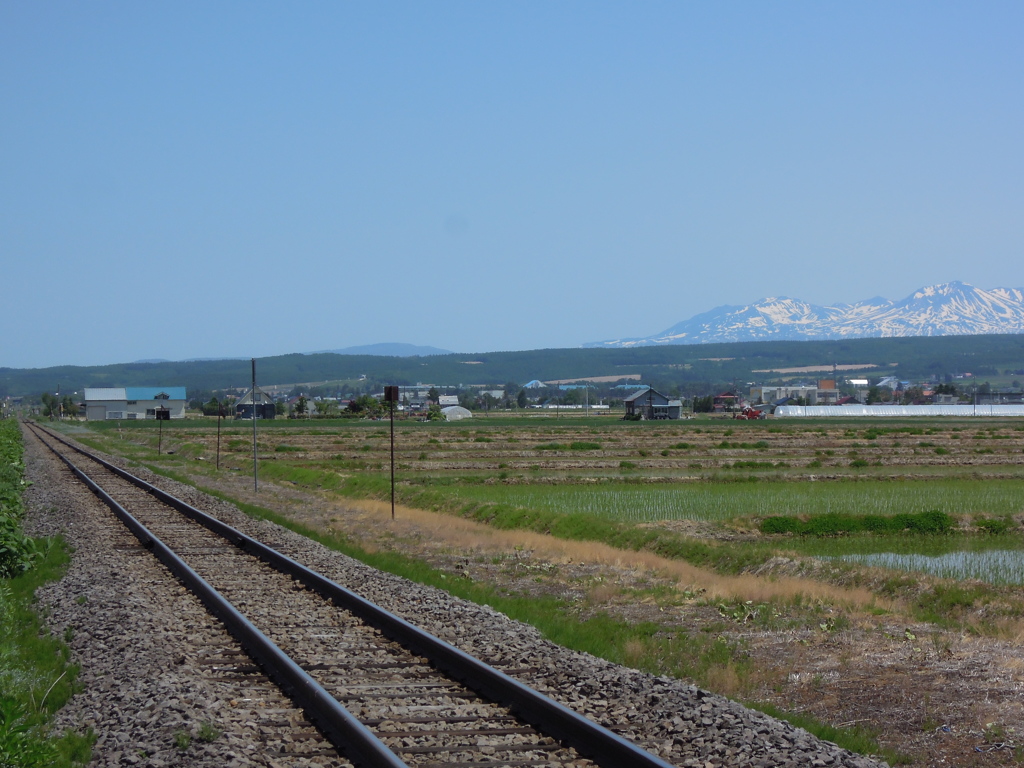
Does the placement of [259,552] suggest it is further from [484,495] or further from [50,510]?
[484,495]

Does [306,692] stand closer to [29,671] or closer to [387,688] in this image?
[387,688]

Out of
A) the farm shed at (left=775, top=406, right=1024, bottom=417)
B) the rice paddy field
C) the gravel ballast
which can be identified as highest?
the gravel ballast

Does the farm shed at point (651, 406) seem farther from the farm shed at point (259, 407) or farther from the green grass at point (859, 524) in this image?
the green grass at point (859, 524)

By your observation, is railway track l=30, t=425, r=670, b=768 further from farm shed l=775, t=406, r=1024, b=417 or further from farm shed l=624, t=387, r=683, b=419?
farm shed l=775, t=406, r=1024, b=417

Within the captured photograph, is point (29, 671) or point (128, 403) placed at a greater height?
point (29, 671)

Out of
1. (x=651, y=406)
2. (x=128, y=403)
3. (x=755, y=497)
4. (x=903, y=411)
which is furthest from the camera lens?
(x=128, y=403)

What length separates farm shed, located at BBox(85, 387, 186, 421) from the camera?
569 feet

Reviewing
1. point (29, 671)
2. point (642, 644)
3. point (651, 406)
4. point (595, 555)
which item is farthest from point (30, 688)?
point (651, 406)

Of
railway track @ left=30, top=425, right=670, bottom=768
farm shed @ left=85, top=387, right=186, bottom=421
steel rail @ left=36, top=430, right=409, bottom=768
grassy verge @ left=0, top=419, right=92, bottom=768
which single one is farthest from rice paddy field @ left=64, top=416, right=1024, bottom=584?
farm shed @ left=85, top=387, right=186, bottom=421

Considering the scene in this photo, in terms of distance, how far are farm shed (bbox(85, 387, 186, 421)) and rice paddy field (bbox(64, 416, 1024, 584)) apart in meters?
100

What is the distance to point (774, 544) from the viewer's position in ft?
77.8

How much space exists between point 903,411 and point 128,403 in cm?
13398

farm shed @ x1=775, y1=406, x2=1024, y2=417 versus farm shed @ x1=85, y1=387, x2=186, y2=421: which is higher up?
farm shed @ x1=85, y1=387, x2=186, y2=421

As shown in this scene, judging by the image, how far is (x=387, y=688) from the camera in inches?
324
